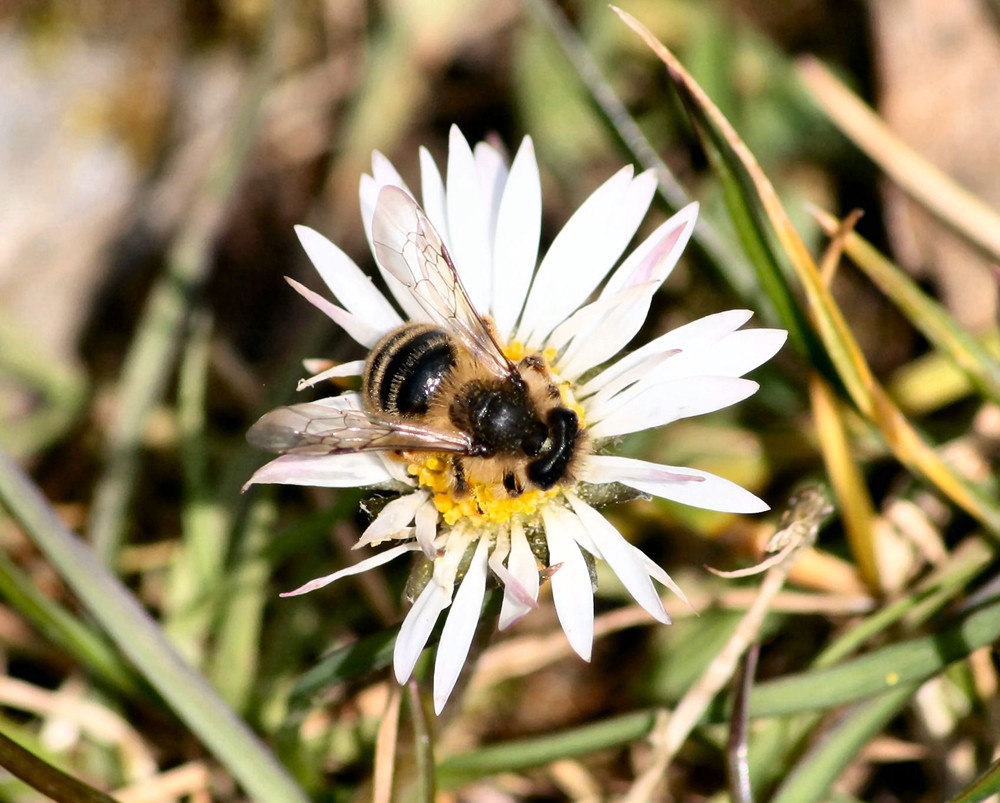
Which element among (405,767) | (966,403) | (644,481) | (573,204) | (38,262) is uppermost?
(38,262)

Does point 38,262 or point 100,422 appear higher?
point 38,262

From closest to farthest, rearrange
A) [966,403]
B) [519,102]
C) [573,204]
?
[966,403] → [573,204] → [519,102]

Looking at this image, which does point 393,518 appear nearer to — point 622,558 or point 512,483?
point 512,483

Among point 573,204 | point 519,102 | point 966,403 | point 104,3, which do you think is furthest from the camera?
point 104,3

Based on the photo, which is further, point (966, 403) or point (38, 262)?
point (38, 262)

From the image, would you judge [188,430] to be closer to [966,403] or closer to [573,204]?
[573,204]

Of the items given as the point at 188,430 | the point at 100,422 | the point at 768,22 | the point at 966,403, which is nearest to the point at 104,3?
the point at 100,422

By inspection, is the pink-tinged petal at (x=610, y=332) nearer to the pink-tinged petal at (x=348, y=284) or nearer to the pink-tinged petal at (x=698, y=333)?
the pink-tinged petal at (x=698, y=333)
